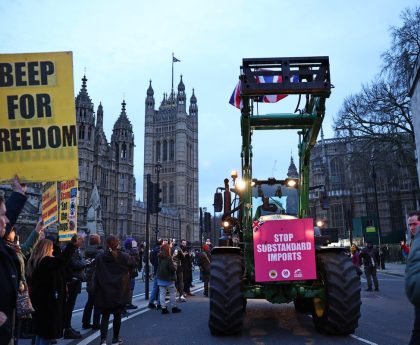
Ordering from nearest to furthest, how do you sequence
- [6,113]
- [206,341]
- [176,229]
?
[6,113]
[206,341]
[176,229]

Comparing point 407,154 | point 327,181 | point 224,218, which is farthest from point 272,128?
point 327,181

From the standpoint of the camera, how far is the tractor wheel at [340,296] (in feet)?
22.5

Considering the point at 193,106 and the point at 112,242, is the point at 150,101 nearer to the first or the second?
the point at 193,106

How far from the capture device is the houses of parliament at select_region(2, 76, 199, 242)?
65.4 metres

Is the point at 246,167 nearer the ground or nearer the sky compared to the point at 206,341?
nearer the sky

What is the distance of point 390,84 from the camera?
2738 centimetres

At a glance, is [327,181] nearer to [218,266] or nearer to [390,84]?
[390,84]

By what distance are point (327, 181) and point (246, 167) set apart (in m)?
62.2

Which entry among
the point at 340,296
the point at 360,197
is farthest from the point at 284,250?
the point at 360,197

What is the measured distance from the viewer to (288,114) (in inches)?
314

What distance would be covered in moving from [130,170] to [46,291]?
251 feet

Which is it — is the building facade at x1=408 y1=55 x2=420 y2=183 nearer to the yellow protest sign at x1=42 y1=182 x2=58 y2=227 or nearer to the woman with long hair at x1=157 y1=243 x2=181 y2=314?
the woman with long hair at x1=157 y1=243 x2=181 y2=314

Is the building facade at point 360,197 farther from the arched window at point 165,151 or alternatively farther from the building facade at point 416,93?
the arched window at point 165,151

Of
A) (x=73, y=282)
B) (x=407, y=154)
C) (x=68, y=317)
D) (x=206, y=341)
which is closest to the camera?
(x=206, y=341)
